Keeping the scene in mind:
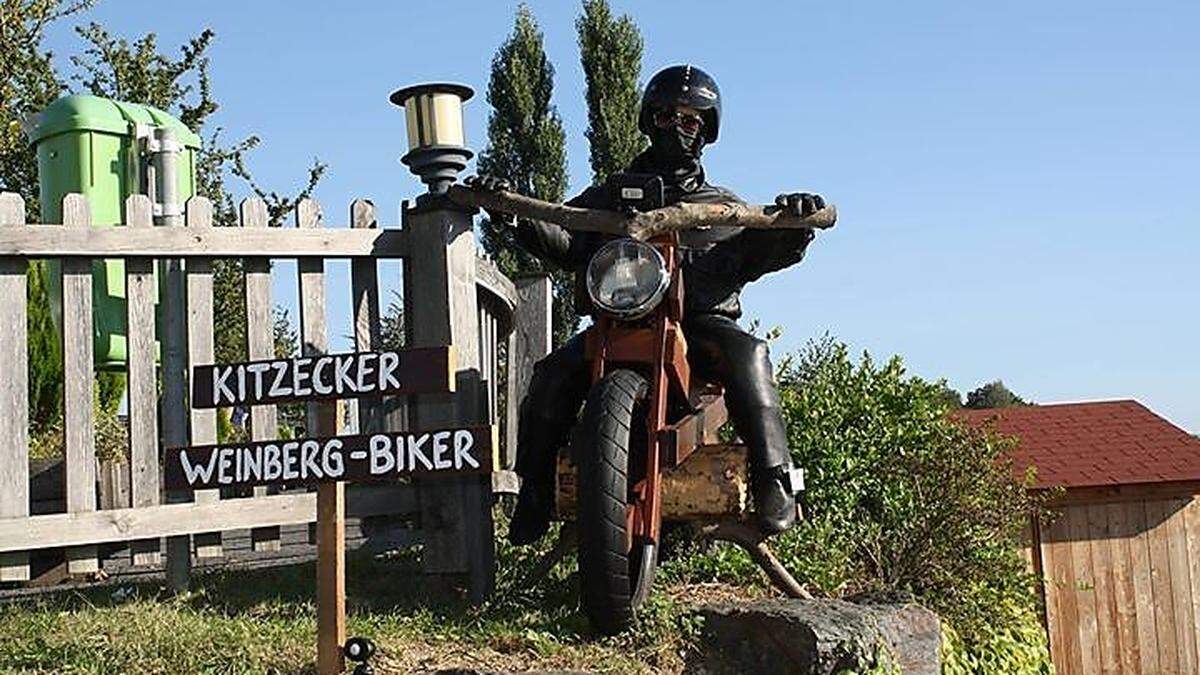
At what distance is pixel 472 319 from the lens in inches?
265

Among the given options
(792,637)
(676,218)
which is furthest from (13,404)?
(792,637)

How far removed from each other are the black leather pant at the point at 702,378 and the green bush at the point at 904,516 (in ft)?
2.85

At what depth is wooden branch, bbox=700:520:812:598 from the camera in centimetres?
615

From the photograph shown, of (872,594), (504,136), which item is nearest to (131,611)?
(872,594)

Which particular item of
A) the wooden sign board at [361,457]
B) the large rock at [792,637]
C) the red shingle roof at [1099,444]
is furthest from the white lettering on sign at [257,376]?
the red shingle roof at [1099,444]

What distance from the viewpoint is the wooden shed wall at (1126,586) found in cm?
1518

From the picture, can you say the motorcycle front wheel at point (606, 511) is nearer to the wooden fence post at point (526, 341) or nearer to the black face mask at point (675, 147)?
the black face mask at point (675, 147)

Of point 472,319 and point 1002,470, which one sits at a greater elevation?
point 472,319

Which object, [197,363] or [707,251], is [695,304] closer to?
[707,251]

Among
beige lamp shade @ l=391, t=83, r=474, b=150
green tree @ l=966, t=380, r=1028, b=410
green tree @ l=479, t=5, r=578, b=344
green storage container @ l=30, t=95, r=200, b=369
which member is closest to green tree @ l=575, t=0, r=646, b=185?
green tree @ l=479, t=5, r=578, b=344

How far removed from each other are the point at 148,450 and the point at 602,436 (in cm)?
196

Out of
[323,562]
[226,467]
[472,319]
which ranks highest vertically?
[472,319]

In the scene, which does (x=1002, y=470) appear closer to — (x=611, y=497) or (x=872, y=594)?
(x=872, y=594)

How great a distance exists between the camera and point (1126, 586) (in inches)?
603
